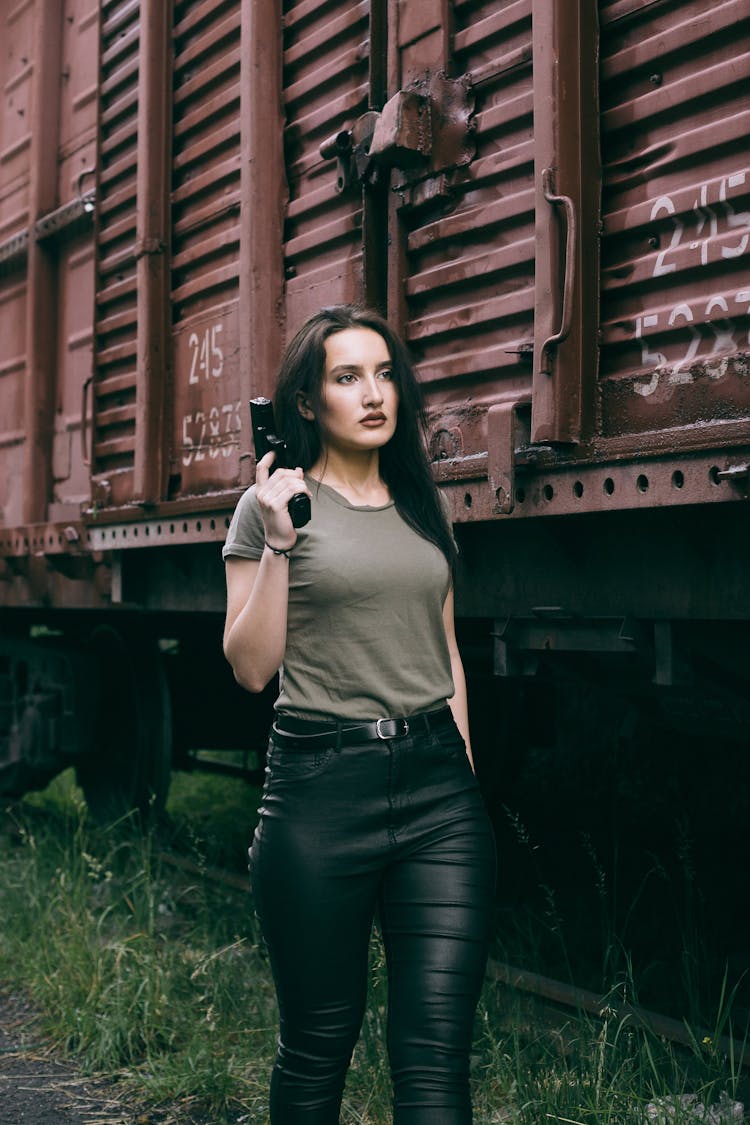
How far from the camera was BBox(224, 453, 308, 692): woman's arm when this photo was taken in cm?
228

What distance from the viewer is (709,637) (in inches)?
123

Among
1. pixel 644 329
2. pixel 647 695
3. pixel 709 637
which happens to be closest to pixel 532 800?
pixel 647 695

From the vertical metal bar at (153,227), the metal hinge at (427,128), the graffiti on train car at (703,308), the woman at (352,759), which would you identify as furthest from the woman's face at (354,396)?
the vertical metal bar at (153,227)

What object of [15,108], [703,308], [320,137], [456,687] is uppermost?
[15,108]

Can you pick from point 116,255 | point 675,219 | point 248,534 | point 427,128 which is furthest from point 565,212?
point 116,255

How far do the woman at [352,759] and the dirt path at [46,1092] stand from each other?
4.71ft

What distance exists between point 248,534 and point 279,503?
0.17 m

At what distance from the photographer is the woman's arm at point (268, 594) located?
228 cm

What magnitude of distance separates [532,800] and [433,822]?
467 centimetres

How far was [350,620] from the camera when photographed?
2.41m

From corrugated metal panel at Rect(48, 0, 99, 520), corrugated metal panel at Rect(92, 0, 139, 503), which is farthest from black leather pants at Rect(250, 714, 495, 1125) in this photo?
corrugated metal panel at Rect(48, 0, 99, 520)

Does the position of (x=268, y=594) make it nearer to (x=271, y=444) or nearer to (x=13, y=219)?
(x=271, y=444)

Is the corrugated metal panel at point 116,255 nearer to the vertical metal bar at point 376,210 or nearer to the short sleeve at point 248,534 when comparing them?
the vertical metal bar at point 376,210

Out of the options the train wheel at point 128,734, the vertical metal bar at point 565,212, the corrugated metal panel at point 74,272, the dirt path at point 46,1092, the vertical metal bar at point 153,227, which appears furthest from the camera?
the train wheel at point 128,734
